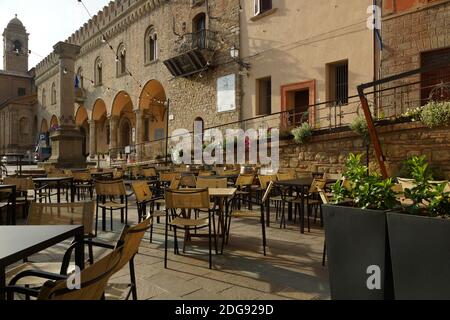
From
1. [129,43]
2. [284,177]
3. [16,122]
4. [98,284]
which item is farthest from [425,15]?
[16,122]

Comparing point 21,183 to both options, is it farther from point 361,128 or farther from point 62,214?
point 361,128

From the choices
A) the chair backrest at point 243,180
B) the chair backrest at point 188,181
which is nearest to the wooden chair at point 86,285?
the chair backrest at point 188,181

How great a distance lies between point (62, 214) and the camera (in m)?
2.53

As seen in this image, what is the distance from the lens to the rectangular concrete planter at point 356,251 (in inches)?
75.8

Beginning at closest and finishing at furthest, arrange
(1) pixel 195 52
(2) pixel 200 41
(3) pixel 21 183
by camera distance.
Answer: (3) pixel 21 183 < (1) pixel 195 52 < (2) pixel 200 41

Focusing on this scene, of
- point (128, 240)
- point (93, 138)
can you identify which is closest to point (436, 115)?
point (128, 240)

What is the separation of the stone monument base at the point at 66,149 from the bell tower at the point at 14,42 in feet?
130

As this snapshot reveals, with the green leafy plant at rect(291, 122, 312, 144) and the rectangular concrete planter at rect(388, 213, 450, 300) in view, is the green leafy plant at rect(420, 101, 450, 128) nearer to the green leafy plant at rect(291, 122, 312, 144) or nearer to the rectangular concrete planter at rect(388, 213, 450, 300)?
the green leafy plant at rect(291, 122, 312, 144)

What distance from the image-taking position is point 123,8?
21.4 m

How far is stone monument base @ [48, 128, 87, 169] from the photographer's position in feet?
37.3

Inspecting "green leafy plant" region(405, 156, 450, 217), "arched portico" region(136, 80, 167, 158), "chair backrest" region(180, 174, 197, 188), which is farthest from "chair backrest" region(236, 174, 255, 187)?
"arched portico" region(136, 80, 167, 158)

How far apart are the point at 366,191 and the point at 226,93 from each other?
13.1 metres

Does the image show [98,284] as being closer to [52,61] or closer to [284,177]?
[284,177]

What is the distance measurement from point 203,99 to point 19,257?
1495 cm
